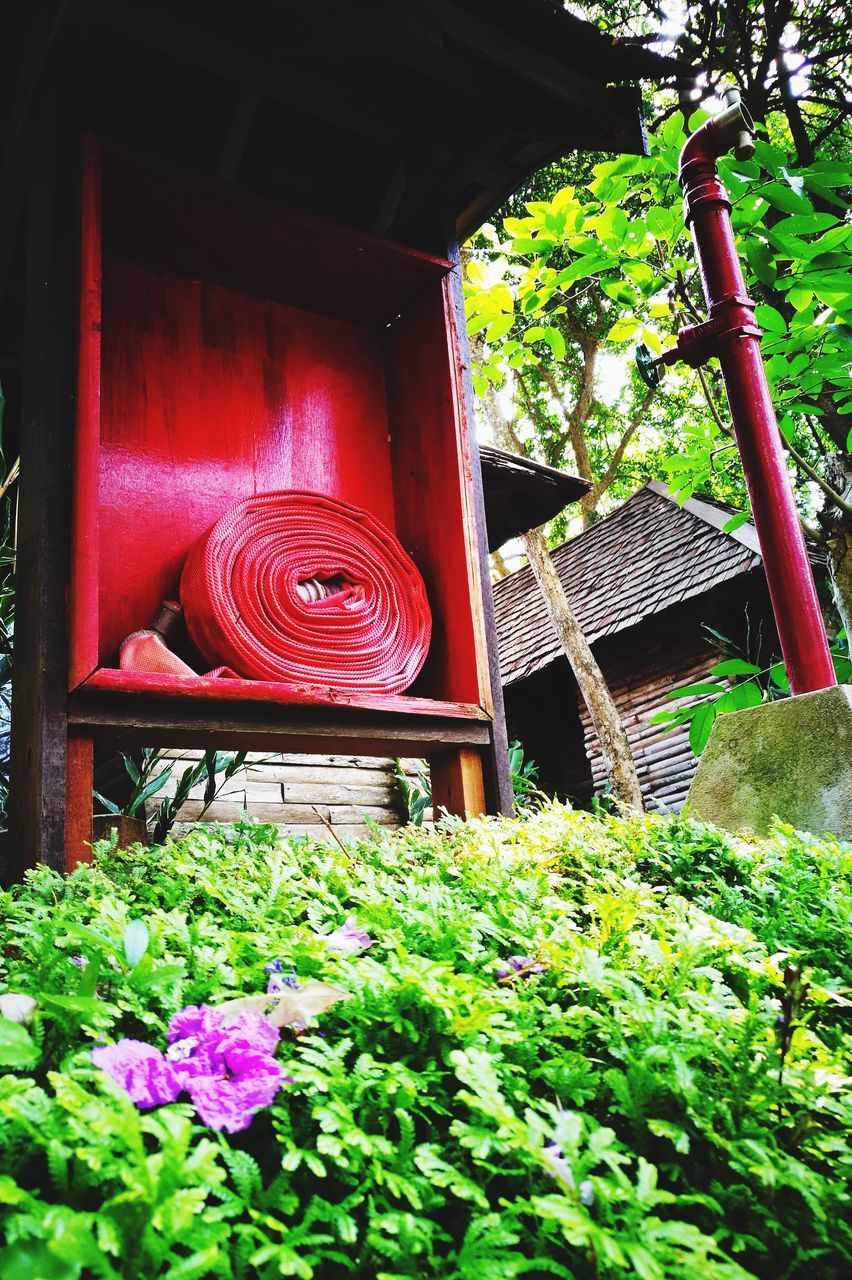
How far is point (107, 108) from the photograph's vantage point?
3332 mm

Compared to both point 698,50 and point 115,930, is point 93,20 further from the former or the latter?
point 698,50

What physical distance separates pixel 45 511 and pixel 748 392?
222 centimetres

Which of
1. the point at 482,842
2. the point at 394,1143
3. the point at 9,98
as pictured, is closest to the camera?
the point at 394,1143

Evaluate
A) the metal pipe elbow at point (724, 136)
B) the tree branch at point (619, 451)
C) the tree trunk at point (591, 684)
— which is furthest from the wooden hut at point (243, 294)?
the tree branch at point (619, 451)

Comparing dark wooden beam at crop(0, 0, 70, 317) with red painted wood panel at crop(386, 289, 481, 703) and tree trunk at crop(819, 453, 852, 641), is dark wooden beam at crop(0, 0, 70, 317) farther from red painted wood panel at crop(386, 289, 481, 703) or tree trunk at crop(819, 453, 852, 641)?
tree trunk at crop(819, 453, 852, 641)

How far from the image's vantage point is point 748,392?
304 cm

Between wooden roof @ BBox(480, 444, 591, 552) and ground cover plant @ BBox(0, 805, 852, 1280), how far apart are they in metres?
3.85

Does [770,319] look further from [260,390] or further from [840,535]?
[260,390]

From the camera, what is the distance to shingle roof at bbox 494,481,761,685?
9.62 m

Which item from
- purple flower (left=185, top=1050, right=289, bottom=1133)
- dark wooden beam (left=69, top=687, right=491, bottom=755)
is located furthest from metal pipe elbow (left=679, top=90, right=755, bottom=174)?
purple flower (left=185, top=1050, right=289, bottom=1133)

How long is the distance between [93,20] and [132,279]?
829 mm

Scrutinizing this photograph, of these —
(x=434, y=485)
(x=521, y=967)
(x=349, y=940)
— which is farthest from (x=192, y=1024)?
(x=434, y=485)

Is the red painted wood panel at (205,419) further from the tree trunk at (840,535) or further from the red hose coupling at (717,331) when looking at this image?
the tree trunk at (840,535)

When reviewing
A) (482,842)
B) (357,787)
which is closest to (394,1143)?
(482,842)
